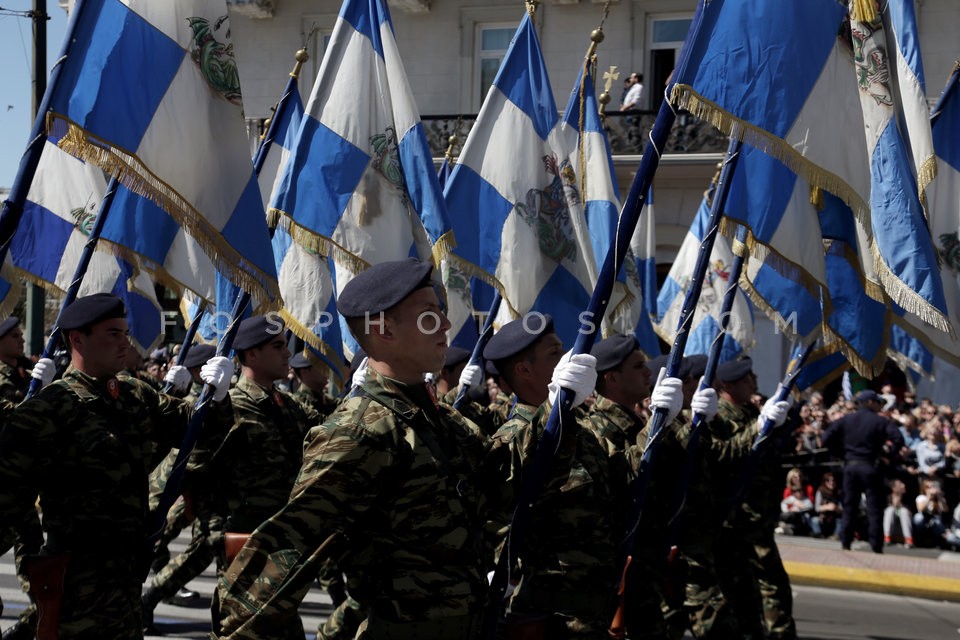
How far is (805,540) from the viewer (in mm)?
13750

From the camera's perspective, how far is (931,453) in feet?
44.3

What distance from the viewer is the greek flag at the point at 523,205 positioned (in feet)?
28.3

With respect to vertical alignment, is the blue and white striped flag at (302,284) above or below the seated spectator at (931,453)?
above

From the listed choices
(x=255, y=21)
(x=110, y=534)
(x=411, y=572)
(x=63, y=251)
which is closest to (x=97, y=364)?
(x=110, y=534)

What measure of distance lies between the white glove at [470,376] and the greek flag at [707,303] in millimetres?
3648

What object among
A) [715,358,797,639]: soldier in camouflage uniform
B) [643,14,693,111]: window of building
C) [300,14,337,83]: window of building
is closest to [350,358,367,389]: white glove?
[715,358,797,639]: soldier in camouflage uniform

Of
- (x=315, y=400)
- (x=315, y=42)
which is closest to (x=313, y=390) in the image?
(x=315, y=400)

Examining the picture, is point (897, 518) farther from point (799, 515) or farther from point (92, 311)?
point (92, 311)

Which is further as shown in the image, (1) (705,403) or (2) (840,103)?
(1) (705,403)

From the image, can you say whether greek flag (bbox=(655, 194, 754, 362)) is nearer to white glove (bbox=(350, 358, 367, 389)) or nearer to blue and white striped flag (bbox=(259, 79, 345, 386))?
blue and white striped flag (bbox=(259, 79, 345, 386))

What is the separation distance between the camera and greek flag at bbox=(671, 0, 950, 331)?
5.30m

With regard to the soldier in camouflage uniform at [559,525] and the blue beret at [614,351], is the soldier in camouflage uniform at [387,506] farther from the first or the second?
the blue beret at [614,351]

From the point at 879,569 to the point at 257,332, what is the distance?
273 inches

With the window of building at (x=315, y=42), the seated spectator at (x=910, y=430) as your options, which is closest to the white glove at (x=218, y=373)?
the seated spectator at (x=910, y=430)
